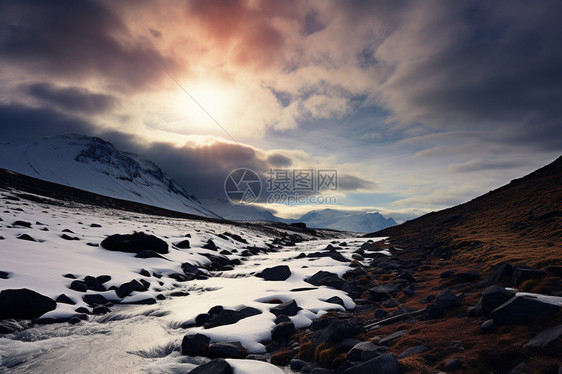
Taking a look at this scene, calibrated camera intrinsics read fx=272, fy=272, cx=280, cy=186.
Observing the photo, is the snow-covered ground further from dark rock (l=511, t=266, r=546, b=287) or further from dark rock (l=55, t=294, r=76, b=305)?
dark rock (l=511, t=266, r=546, b=287)

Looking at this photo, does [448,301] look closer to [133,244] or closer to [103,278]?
[103,278]

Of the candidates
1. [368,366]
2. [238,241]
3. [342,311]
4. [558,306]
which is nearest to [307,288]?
[342,311]

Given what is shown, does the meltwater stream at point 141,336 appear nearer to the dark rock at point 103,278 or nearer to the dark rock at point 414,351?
the dark rock at point 103,278

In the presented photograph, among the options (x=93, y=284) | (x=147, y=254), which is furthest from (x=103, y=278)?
(x=147, y=254)

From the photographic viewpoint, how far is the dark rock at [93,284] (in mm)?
10605

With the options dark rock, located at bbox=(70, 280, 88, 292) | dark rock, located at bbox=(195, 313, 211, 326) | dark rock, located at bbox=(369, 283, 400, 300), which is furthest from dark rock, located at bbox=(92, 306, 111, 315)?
dark rock, located at bbox=(369, 283, 400, 300)

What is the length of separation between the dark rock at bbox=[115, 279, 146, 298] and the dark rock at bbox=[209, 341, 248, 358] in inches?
254

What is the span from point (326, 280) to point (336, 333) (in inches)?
256

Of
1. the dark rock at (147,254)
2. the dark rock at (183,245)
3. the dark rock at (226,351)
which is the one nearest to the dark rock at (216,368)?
the dark rock at (226,351)

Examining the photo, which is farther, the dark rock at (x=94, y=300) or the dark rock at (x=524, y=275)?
the dark rock at (x=94, y=300)

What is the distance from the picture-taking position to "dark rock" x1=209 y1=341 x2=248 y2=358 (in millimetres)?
6094

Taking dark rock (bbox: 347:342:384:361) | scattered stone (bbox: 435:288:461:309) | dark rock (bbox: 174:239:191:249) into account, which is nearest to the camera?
dark rock (bbox: 347:342:384:361)

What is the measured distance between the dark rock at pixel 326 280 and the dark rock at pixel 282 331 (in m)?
5.25

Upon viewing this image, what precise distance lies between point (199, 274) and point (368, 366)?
1313 centimetres
